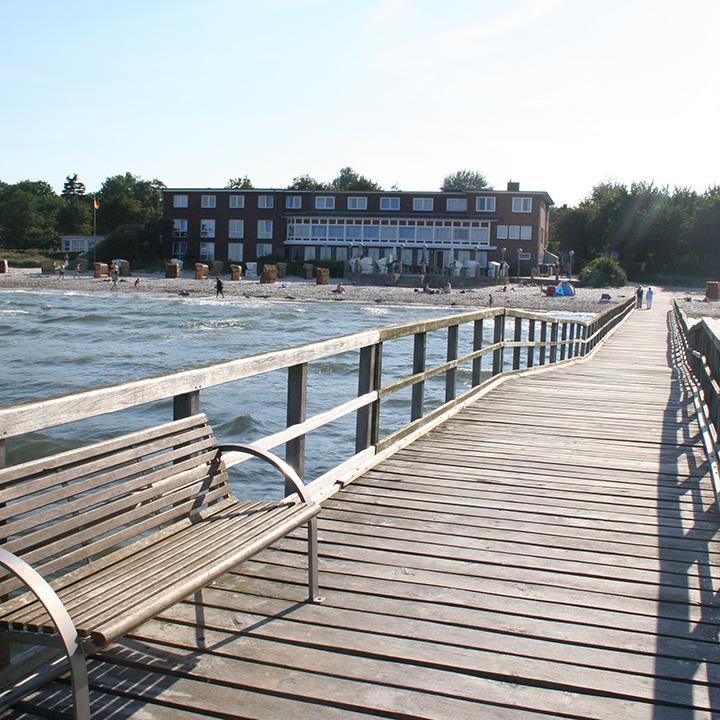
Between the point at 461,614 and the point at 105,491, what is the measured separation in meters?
1.53

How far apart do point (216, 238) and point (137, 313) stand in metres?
28.2

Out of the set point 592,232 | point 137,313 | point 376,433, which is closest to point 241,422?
point 376,433

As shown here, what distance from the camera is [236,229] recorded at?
Answer: 70.4m

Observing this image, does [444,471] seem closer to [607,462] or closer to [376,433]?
[376,433]

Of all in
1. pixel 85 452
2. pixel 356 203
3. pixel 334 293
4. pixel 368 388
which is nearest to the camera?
pixel 85 452

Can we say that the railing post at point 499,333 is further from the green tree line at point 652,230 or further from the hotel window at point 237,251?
the green tree line at point 652,230

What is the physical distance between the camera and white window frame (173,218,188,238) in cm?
7150

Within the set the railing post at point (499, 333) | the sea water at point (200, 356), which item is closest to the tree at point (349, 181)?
the sea water at point (200, 356)

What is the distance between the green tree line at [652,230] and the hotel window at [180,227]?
34236 millimetres

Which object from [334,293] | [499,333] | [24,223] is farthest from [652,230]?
[499,333]

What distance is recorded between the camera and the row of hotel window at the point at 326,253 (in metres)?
65.8

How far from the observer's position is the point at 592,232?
79875mm

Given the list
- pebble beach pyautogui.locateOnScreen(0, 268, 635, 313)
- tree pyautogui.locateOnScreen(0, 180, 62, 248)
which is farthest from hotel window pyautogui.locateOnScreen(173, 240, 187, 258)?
tree pyautogui.locateOnScreen(0, 180, 62, 248)

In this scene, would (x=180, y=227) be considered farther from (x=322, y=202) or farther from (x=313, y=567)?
(x=313, y=567)
